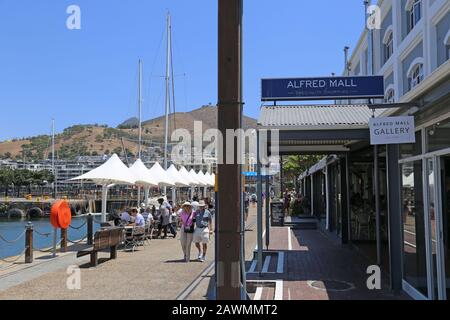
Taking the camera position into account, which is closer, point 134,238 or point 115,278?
point 115,278

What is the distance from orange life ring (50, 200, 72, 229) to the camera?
14.6 m

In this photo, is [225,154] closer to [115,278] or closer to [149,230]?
[115,278]

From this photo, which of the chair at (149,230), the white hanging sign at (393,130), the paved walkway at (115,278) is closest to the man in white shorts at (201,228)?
the paved walkway at (115,278)

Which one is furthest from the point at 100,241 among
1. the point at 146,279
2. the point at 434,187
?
the point at 434,187

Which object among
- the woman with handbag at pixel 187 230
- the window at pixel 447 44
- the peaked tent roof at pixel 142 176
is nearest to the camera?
the woman with handbag at pixel 187 230

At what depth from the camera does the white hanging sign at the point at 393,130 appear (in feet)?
26.2

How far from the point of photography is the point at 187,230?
13633mm

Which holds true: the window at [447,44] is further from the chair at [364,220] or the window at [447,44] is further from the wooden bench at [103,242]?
the wooden bench at [103,242]

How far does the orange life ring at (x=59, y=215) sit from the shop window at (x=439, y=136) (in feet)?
35.2

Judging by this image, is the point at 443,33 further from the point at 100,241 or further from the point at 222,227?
the point at 222,227

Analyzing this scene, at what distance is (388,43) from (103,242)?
17.1 meters

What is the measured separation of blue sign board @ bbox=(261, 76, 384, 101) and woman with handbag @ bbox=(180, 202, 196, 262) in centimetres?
466

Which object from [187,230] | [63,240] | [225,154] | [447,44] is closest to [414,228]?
[225,154]

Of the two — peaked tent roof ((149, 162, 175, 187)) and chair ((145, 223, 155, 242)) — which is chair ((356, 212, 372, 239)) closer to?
chair ((145, 223, 155, 242))
